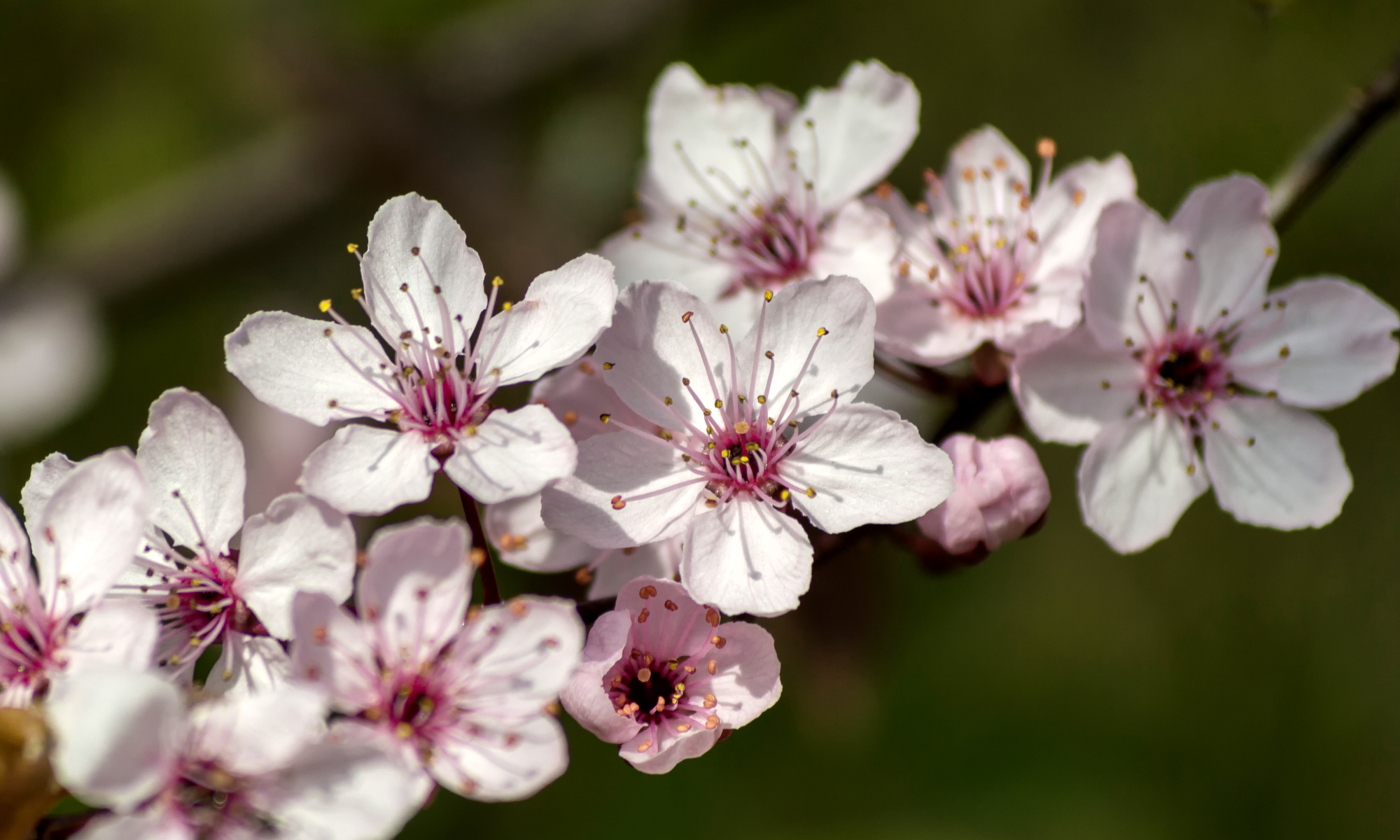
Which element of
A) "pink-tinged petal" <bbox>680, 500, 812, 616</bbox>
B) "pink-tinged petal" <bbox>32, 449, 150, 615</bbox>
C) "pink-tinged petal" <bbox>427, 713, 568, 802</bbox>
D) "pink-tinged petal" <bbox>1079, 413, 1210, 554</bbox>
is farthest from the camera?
"pink-tinged petal" <bbox>1079, 413, 1210, 554</bbox>

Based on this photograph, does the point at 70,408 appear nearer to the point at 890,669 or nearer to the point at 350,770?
the point at 890,669

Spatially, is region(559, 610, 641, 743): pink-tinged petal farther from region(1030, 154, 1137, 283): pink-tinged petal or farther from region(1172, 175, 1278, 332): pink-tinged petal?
region(1172, 175, 1278, 332): pink-tinged petal

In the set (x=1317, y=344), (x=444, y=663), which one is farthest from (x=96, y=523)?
(x=1317, y=344)

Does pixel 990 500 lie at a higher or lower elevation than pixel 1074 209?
lower

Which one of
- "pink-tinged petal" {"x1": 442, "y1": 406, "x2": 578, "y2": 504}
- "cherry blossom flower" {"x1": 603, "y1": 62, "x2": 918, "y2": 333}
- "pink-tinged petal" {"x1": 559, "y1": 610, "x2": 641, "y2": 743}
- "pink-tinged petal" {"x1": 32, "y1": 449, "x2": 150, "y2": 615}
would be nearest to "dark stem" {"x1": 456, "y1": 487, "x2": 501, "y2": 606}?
"pink-tinged petal" {"x1": 442, "y1": 406, "x2": 578, "y2": 504}

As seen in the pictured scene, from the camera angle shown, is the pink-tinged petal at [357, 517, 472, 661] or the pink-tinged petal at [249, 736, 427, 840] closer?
the pink-tinged petal at [249, 736, 427, 840]

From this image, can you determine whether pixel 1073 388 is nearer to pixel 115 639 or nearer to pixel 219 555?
pixel 219 555

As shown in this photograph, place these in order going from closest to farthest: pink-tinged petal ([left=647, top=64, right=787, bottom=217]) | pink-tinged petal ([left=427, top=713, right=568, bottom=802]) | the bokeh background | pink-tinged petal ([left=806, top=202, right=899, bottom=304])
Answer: pink-tinged petal ([left=427, top=713, right=568, bottom=802]) < pink-tinged petal ([left=806, top=202, right=899, bottom=304]) < pink-tinged petal ([left=647, top=64, right=787, bottom=217]) < the bokeh background
